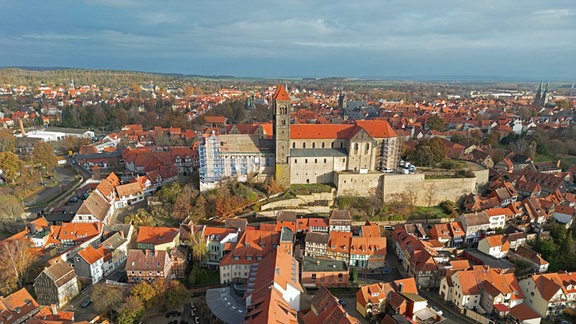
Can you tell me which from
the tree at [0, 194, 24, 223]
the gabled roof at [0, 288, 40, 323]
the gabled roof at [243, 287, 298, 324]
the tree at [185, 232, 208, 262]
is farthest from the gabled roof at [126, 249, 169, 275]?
the tree at [0, 194, 24, 223]

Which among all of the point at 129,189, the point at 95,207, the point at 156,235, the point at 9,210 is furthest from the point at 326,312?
the point at 9,210

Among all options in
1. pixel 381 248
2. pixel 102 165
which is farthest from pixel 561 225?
pixel 102 165

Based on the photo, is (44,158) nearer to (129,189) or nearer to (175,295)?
(129,189)

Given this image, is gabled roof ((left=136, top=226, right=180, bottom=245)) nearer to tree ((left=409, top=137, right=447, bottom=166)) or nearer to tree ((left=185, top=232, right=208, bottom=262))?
tree ((left=185, top=232, right=208, bottom=262))

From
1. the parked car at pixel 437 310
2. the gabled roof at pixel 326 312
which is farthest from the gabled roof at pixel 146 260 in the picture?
the parked car at pixel 437 310

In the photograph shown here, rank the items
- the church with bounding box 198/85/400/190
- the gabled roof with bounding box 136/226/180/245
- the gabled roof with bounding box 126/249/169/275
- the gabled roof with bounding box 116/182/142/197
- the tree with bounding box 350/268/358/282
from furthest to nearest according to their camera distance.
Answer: the gabled roof with bounding box 116/182/142/197 < the church with bounding box 198/85/400/190 < the gabled roof with bounding box 136/226/180/245 < the tree with bounding box 350/268/358/282 < the gabled roof with bounding box 126/249/169/275

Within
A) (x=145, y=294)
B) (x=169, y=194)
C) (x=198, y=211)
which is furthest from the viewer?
(x=169, y=194)
